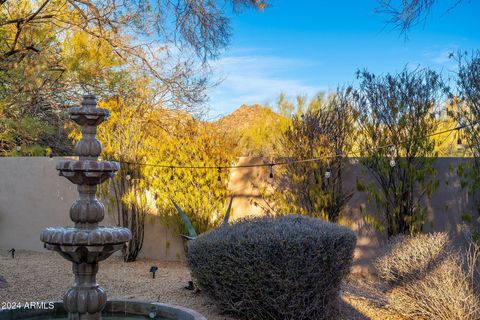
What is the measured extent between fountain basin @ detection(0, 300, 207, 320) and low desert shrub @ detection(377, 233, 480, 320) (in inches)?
96.0

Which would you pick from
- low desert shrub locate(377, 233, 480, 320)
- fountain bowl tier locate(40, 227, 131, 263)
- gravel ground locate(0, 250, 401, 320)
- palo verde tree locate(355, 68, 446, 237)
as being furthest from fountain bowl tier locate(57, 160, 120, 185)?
palo verde tree locate(355, 68, 446, 237)

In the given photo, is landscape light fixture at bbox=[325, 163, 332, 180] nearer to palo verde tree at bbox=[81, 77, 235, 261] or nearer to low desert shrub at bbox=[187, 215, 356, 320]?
palo verde tree at bbox=[81, 77, 235, 261]

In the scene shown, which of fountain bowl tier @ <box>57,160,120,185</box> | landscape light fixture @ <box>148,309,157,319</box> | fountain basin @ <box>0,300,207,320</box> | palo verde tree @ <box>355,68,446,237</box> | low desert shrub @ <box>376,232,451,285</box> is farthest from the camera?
palo verde tree @ <box>355,68,446,237</box>

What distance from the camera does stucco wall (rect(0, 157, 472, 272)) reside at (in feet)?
29.8

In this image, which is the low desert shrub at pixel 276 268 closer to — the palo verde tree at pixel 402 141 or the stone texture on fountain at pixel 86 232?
the stone texture on fountain at pixel 86 232

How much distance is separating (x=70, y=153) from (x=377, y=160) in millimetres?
10424

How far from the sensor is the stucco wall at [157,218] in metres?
A: 9.08

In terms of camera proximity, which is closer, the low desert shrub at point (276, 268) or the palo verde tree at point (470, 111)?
the low desert shrub at point (276, 268)

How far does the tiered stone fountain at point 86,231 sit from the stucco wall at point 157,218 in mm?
5139

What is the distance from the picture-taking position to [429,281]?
6.30 metres

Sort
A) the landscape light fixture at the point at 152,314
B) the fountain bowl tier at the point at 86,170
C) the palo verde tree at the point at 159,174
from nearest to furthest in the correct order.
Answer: the fountain bowl tier at the point at 86,170, the landscape light fixture at the point at 152,314, the palo verde tree at the point at 159,174

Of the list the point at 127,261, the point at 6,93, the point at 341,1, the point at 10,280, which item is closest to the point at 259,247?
the point at 10,280

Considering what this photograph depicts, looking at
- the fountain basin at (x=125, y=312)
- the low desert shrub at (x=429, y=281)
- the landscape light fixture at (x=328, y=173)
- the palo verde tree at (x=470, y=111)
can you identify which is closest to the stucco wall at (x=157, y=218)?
the palo verde tree at (x=470, y=111)

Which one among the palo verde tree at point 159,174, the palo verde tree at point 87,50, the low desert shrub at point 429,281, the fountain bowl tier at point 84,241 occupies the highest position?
the palo verde tree at point 87,50
